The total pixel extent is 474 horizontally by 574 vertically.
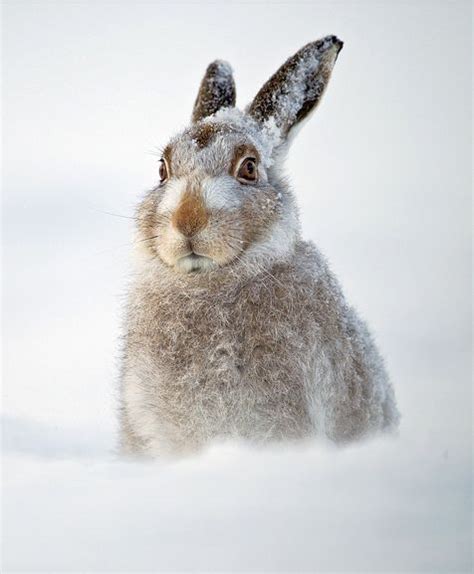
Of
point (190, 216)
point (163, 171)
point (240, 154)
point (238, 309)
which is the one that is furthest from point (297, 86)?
point (238, 309)

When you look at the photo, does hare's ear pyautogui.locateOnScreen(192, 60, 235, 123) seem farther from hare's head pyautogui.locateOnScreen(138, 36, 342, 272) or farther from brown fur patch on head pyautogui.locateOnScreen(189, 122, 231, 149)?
brown fur patch on head pyautogui.locateOnScreen(189, 122, 231, 149)

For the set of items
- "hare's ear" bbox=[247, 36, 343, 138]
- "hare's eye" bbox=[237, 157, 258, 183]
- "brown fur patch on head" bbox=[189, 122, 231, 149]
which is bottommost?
"hare's eye" bbox=[237, 157, 258, 183]

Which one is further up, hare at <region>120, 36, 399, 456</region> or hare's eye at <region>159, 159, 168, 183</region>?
hare's eye at <region>159, 159, 168, 183</region>

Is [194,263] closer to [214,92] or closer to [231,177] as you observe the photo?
[231,177]

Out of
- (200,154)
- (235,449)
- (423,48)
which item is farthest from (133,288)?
(423,48)

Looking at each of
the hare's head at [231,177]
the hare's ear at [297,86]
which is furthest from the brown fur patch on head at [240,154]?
the hare's ear at [297,86]

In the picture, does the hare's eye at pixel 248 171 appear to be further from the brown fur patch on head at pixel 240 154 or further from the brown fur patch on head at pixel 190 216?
the brown fur patch on head at pixel 190 216

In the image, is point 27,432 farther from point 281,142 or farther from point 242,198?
point 281,142

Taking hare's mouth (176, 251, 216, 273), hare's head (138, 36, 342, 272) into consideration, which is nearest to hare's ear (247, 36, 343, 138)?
hare's head (138, 36, 342, 272)
